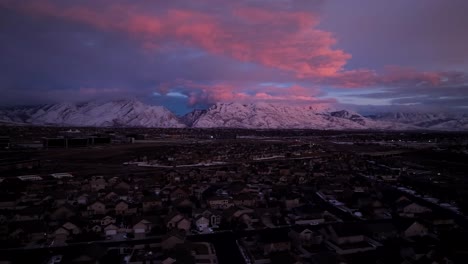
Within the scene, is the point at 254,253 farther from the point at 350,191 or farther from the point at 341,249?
the point at 350,191

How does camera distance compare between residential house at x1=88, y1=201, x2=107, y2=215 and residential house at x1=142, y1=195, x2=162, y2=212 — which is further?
residential house at x1=142, y1=195, x2=162, y2=212

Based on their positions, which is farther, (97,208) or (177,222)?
(97,208)

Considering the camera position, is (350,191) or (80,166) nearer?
(350,191)

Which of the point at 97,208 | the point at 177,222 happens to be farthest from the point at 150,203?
the point at 177,222

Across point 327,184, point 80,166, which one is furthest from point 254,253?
point 80,166

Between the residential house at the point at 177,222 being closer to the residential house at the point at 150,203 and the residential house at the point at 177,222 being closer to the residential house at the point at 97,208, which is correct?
the residential house at the point at 150,203

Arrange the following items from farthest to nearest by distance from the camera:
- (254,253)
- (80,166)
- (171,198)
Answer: (80,166), (171,198), (254,253)

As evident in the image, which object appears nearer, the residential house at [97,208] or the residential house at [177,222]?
the residential house at [177,222]

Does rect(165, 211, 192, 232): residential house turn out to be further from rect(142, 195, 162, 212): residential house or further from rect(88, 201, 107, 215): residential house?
rect(88, 201, 107, 215): residential house

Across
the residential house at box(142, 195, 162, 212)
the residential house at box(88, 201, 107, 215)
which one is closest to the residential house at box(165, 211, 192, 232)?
the residential house at box(142, 195, 162, 212)

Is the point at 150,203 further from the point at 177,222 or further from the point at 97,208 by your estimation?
the point at 177,222

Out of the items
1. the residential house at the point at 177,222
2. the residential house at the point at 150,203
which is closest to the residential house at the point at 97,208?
the residential house at the point at 150,203
